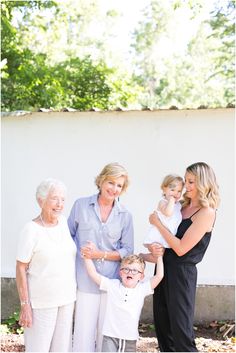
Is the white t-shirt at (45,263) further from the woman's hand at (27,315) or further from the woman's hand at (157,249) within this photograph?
the woman's hand at (157,249)

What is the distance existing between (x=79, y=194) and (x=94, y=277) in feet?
8.74

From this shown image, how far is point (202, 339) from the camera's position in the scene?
5.82 metres

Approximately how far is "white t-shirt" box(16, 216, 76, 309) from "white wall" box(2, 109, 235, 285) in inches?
105

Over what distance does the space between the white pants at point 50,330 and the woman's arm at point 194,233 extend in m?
0.85

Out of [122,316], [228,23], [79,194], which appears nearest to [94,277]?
[122,316]

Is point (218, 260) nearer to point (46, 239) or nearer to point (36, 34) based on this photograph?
point (46, 239)

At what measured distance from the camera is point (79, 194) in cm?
647

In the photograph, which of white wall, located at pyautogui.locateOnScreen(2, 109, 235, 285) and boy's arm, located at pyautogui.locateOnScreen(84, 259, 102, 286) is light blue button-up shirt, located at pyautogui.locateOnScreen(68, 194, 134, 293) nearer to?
boy's arm, located at pyautogui.locateOnScreen(84, 259, 102, 286)

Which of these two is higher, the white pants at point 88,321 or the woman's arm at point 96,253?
the woman's arm at point 96,253

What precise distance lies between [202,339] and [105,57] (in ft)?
50.7

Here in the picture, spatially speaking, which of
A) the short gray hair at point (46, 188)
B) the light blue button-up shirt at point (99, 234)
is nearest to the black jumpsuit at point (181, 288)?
the light blue button-up shirt at point (99, 234)

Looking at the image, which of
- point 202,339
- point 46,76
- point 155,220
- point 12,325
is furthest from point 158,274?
point 46,76

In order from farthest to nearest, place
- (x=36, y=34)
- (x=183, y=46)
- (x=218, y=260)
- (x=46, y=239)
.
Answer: (x=183, y=46) → (x=36, y=34) → (x=218, y=260) → (x=46, y=239)

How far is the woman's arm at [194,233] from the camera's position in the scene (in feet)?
12.7
